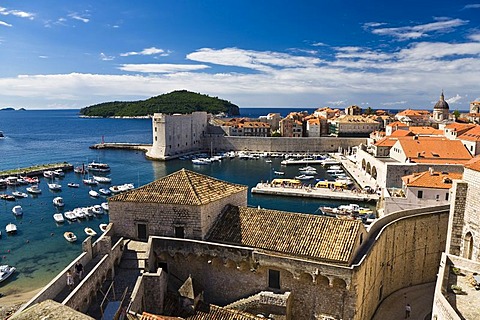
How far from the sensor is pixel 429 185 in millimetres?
28953

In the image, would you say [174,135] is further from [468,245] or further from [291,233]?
[468,245]

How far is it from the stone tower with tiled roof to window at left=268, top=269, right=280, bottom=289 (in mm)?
3218

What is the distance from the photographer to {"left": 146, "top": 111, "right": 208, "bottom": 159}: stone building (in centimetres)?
7212

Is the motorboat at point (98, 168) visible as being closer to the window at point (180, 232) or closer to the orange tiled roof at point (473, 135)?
the window at point (180, 232)

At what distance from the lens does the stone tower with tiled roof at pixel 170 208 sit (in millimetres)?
15281

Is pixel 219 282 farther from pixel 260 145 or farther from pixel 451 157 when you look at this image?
pixel 260 145

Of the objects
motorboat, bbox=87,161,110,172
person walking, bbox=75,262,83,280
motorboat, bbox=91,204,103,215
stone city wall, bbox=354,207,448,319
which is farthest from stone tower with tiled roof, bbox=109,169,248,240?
motorboat, bbox=87,161,110,172

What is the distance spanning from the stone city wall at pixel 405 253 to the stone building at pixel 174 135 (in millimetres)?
57449

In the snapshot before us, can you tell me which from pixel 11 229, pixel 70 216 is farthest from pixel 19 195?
pixel 11 229

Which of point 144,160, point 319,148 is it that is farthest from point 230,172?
point 319,148

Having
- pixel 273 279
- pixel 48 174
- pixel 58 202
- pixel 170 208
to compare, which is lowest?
pixel 58 202

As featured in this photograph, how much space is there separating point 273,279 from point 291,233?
6.13ft

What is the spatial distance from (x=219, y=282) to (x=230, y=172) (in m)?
45.2

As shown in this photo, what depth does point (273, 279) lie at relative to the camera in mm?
13906
